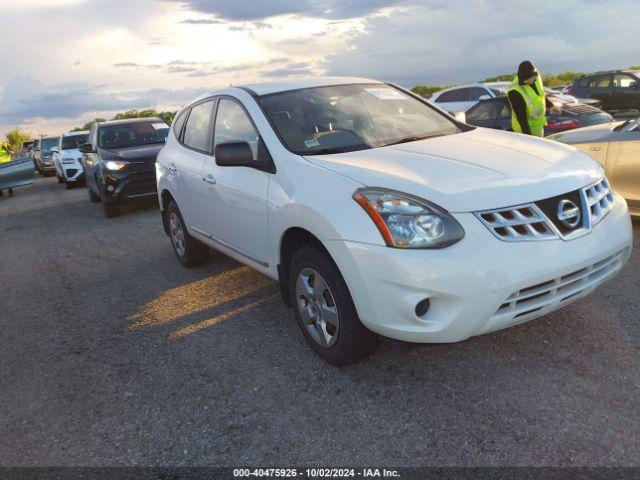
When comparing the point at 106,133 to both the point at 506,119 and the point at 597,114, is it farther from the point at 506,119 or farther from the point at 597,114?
the point at 597,114

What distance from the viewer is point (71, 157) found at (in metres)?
17.0

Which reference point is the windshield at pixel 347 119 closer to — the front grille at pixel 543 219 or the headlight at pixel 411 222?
the headlight at pixel 411 222

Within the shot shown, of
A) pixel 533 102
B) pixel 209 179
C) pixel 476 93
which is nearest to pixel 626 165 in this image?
pixel 533 102

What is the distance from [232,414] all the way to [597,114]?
30.9ft

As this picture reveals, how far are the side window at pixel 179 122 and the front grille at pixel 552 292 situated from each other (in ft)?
12.8

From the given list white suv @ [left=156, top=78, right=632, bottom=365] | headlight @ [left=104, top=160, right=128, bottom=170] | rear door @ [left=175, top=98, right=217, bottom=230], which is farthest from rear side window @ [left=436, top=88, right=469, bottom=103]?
white suv @ [left=156, top=78, right=632, bottom=365]

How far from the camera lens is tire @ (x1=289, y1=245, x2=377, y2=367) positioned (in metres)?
3.16

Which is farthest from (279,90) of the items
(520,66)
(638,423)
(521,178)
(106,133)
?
(106,133)

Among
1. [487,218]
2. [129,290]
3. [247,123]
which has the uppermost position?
[247,123]

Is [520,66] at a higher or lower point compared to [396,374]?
higher

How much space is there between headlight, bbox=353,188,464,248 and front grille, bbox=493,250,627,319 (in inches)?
16.6

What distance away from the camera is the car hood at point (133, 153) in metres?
10.1

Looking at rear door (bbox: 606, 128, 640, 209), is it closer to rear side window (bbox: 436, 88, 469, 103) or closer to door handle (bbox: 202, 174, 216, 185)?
door handle (bbox: 202, 174, 216, 185)

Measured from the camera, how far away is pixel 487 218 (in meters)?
2.82
